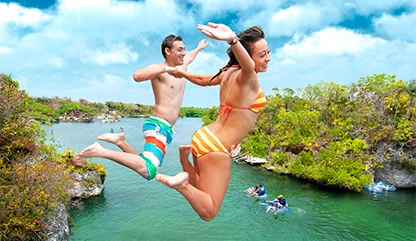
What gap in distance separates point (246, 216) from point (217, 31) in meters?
12.8

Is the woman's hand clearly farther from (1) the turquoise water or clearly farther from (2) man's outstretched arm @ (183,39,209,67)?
(1) the turquoise water

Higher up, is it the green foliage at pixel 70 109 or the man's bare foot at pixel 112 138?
the man's bare foot at pixel 112 138

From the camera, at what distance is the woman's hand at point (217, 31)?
163cm

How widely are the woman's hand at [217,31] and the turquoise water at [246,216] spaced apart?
11.0 m

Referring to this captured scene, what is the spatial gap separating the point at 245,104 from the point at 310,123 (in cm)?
2189

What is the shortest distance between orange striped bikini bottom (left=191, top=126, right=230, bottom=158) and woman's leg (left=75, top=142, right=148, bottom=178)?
560mm

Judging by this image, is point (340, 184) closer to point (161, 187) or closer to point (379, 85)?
point (161, 187)

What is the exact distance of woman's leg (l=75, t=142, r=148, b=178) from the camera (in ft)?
7.22

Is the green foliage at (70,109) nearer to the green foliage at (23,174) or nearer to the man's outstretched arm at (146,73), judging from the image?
the green foliage at (23,174)

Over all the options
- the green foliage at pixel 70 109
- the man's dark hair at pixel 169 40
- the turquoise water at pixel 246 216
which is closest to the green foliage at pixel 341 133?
the turquoise water at pixel 246 216

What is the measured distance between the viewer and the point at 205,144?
2125 millimetres

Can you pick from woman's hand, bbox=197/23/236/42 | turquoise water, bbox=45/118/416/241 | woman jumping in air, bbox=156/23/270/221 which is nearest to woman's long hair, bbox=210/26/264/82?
woman jumping in air, bbox=156/23/270/221

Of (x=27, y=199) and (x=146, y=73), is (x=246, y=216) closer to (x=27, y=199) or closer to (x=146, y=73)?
(x=27, y=199)

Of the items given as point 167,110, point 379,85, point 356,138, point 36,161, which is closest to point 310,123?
point 356,138
